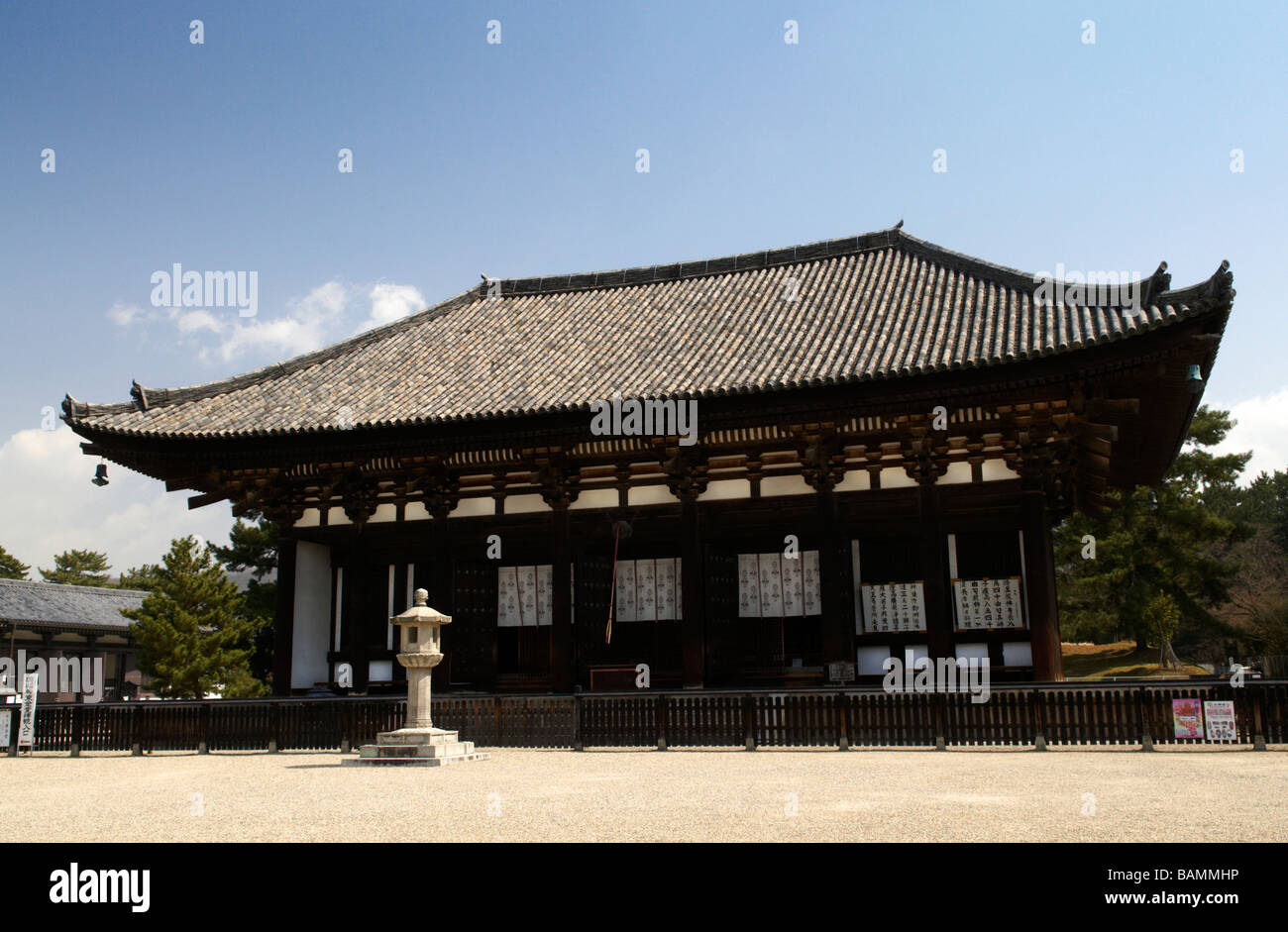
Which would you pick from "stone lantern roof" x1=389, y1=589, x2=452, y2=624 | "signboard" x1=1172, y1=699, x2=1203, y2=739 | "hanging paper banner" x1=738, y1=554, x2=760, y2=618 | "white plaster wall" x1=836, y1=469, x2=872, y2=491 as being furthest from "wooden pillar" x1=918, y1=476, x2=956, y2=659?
"stone lantern roof" x1=389, y1=589, x2=452, y2=624

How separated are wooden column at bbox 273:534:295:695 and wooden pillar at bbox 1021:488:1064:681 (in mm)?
12871

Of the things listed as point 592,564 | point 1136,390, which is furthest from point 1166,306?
point 592,564

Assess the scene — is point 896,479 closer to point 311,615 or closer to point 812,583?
point 812,583

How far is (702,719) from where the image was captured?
14203mm

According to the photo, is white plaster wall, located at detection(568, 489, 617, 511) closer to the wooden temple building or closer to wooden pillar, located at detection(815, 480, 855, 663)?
the wooden temple building

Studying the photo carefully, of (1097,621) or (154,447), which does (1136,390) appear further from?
(1097,621)

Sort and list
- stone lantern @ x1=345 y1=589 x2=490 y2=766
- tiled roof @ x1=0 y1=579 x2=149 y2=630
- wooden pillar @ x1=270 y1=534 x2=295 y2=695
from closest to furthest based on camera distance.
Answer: stone lantern @ x1=345 y1=589 x2=490 y2=766
wooden pillar @ x1=270 y1=534 x2=295 y2=695
tiled roof @ x1=0 y1=579 x2=149 y2=630

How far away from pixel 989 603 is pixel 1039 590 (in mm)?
1210

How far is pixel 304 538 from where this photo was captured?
18859mm

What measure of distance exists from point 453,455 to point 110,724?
694cm

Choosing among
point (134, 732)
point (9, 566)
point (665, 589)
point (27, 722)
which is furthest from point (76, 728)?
point (9, 566)

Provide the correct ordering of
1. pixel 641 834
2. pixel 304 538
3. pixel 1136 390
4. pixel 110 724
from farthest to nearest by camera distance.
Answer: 1. pixel 304 538
2. pixel 110 724
3. pixel 1136 390
4. pixel 641 834

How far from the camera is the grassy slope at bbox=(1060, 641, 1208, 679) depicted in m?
36.2

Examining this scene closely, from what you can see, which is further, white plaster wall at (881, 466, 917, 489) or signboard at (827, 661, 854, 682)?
white plaster wall at (881, 466, 917, 489)
